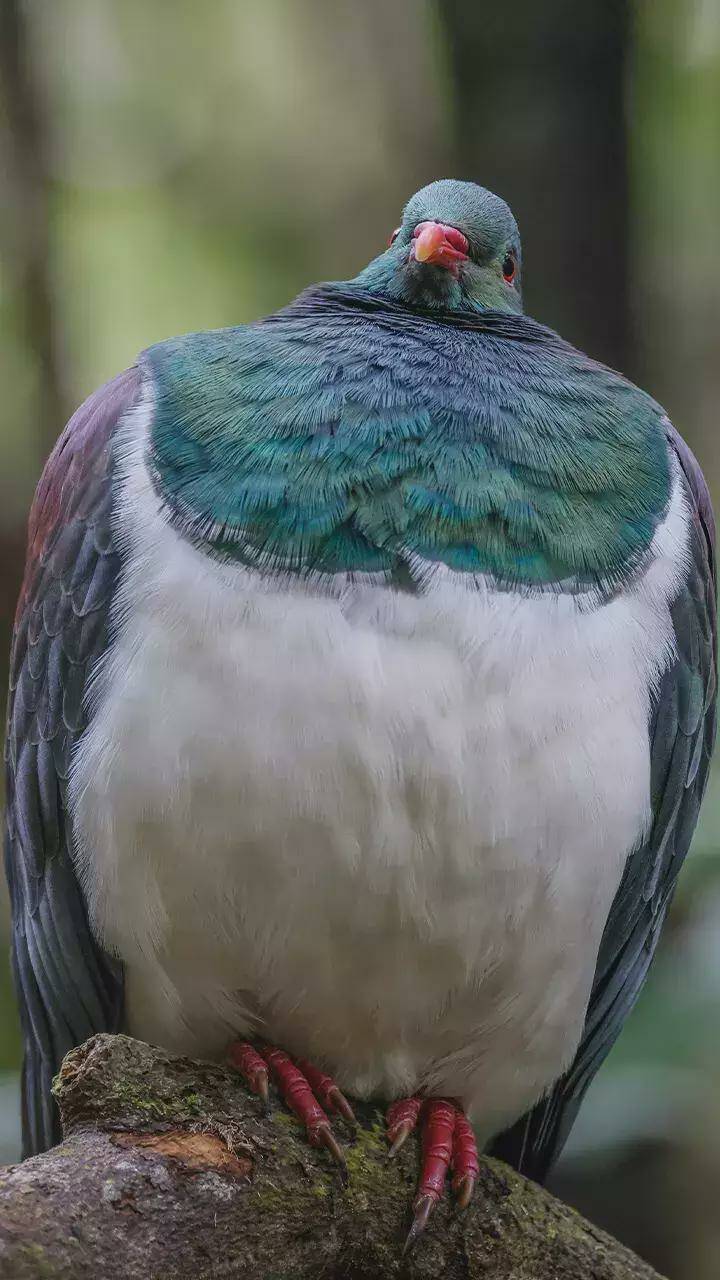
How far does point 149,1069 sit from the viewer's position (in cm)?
252

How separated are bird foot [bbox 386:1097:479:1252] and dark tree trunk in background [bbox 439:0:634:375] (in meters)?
2.38

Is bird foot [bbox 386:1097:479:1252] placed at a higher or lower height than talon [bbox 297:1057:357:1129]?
lower

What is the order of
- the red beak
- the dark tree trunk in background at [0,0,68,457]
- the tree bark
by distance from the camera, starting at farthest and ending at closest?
the dark tree trunk in background at [0,0,68,457] → the red beak → the tree bark

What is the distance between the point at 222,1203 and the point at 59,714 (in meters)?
1.04

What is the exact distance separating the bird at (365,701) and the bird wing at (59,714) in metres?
0.01

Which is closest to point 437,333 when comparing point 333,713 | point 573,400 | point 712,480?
point 573,400

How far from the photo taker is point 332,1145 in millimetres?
2723

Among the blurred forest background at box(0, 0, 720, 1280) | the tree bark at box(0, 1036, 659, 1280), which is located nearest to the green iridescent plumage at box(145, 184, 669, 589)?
the tree bark at box(0, 1036, 659, 1280)

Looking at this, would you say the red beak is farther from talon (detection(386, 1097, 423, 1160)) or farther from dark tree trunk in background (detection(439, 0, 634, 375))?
talon (detection(386, 1097, 423, 1160))

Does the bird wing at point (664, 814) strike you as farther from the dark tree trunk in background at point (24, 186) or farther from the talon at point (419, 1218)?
the dark tree trunk in background at point (24, 186)

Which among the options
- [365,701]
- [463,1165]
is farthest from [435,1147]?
[365,701]

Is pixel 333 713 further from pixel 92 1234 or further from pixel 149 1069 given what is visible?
pixel 92 1234

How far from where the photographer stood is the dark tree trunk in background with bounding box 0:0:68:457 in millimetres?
5742

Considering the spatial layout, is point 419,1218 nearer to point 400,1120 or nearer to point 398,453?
point 400,1120
